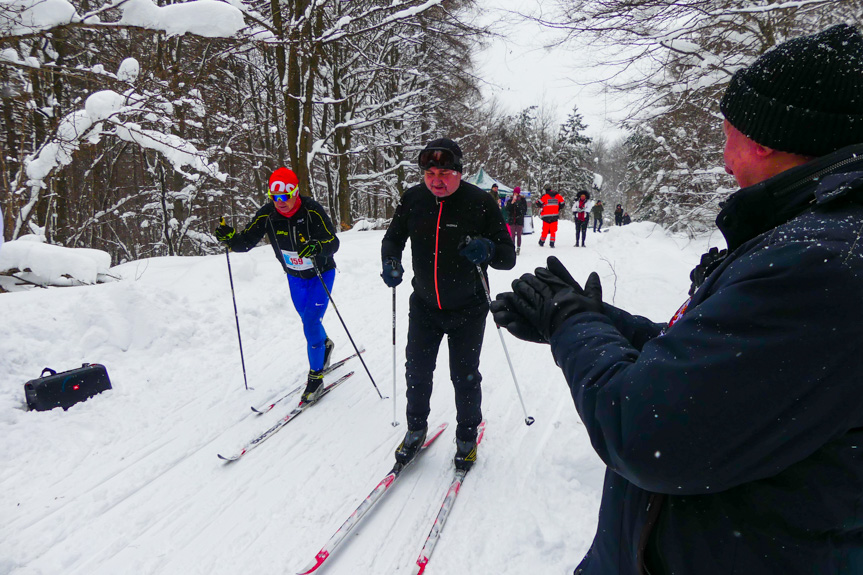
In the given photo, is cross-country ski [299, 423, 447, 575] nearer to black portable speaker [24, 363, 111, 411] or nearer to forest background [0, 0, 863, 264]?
black portable speaker [24, 363, 111, 411]

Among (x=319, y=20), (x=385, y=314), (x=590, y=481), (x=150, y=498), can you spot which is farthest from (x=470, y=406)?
(x=319, y=20)

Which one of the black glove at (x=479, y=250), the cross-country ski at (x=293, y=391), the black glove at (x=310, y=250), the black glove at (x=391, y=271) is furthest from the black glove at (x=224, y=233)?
the black glove at (x=479, y=250)

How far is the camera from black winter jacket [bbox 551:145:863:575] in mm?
691

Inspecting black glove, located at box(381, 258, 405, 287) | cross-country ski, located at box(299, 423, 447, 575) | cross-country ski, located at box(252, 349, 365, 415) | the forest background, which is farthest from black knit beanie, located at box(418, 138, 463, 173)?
the forest background

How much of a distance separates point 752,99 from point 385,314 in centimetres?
617

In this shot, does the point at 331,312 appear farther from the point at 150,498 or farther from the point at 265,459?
the point at 150,498

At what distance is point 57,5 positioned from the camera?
4371 millimetres

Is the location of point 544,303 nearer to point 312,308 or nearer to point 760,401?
point 760,401

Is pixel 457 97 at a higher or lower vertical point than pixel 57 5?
higher

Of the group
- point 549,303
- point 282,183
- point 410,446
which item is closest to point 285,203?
point 282,183

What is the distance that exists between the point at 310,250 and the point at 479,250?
189 cm

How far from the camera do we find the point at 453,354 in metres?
3.15

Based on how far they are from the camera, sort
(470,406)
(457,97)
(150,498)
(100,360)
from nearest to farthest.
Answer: (150,498), (470,406), (100,360), (457,97)

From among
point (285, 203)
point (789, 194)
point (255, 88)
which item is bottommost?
point (789, 194)
